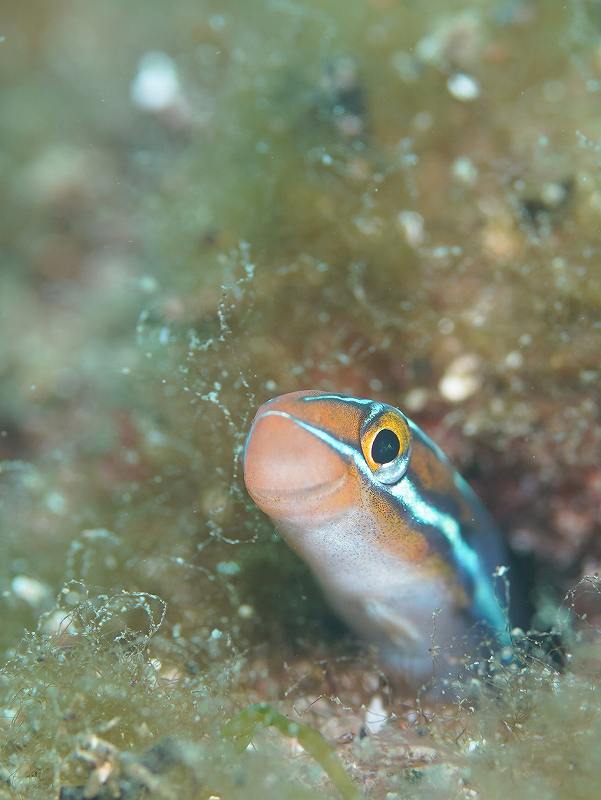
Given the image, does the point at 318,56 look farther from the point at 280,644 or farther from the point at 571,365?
the point at 280,644

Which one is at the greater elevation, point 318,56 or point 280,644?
point 318,56

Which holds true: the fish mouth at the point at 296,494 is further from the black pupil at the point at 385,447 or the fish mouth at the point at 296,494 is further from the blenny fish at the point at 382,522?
the black pupil at the point at 385,447

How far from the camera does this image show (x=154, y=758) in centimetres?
196

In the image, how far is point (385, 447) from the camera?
100 inches

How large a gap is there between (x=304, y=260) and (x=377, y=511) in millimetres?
1681

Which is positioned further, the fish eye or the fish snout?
the fish eye

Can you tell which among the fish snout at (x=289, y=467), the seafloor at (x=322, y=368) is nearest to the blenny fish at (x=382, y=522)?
the fish snout at (x=289, y=467)

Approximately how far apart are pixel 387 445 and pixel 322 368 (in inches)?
47.2

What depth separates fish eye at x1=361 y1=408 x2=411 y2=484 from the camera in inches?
98.3

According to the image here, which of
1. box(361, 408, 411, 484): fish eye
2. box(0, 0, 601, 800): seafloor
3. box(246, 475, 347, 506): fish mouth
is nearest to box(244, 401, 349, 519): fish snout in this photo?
box(246, 475, 347, 506): fish mouth

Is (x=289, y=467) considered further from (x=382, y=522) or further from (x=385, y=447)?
(x=382, y=522)

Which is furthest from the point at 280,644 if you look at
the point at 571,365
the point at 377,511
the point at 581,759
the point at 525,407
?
the point at 571,365

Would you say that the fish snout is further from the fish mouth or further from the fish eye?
the fish eye

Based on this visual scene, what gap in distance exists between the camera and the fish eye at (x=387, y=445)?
2.50 meters
